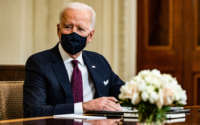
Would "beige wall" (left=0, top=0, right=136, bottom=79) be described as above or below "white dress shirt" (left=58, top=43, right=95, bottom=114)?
above

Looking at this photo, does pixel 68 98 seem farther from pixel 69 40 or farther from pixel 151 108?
pixel 151 108

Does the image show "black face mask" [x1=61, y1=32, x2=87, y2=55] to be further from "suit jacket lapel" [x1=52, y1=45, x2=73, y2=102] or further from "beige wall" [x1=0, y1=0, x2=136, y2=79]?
"beige wall" [x1=0, y1=0, x2=136, y2=79]

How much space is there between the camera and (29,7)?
6531 mm

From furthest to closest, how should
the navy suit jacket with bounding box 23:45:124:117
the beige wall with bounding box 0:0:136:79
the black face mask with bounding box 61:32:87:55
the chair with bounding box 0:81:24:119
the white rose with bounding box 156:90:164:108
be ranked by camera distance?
the beige wall with bounding box 0:0:136:79, the black face mask with bounding box 61:32:87:55, the chair with bounding box 0:81:24:119, the navy suit jacket with bounding box 23:45:124:117, the white rose with bounding box 156:90:164:108

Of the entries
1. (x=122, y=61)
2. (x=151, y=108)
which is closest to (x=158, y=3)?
(x=122, y=61)

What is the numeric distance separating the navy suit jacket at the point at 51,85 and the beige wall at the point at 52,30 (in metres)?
2.66

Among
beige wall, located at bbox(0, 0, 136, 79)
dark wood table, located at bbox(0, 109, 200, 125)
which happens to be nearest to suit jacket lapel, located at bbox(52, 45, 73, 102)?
dark wood table, located at bbox(0, 109, 200, 125)

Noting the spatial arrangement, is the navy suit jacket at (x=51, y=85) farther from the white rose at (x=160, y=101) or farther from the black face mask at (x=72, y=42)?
the white rose at (x=160, y=101)

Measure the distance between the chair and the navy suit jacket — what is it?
0.26ft

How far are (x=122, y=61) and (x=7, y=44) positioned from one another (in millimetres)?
1515

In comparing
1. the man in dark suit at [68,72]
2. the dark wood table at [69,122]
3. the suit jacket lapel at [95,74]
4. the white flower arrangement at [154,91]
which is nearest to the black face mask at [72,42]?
the man in dark suit at [68,72]

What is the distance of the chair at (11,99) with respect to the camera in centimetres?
337

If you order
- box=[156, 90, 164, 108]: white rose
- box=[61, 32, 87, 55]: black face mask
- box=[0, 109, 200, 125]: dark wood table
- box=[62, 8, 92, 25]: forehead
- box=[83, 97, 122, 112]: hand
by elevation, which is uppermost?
box=[62, 8, 92, 25]: forehead

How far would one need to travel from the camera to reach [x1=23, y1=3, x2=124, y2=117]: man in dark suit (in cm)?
339
